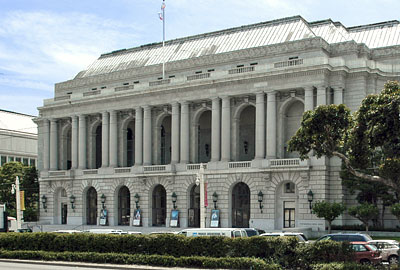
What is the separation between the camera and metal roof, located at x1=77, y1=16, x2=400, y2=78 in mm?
77750

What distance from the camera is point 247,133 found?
7956 centimetres

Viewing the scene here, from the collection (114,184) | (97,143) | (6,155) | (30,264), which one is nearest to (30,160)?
(6,155)

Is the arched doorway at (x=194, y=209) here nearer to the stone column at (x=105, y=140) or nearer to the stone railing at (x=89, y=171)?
the stone column at (x=105, y=140)

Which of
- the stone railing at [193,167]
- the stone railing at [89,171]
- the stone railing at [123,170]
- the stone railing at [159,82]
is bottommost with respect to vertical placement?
the stone railing at [89,171]

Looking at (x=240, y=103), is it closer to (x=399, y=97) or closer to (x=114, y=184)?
(x=114, y=184)

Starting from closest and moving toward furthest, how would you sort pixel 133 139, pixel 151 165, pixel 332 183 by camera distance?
pixel 332 183, pixel 151 165, pixel 133 139

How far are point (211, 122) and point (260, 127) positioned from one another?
1113cm

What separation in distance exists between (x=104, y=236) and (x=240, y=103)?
3802cm

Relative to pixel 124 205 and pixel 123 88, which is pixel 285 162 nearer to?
pixel 124 205

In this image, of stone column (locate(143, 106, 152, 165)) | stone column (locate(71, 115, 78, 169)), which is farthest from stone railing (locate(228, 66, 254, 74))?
stone column (locate(71, 115, 78, 169))

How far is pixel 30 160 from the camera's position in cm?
12762

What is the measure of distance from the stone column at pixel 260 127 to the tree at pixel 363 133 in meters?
34.4

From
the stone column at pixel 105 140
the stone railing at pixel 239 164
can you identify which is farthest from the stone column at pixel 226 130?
the stone column at pixel 105 140

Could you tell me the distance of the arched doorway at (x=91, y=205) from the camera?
87.1 metres
